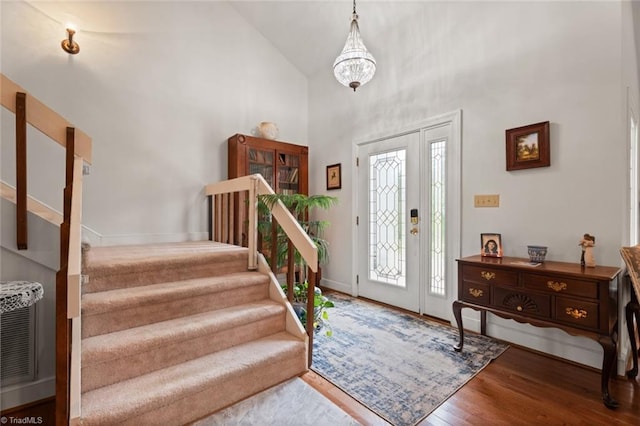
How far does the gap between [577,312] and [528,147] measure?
124 cm

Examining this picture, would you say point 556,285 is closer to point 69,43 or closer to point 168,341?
point 168,341

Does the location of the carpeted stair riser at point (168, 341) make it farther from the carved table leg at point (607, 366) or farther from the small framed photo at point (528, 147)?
the small framed photo at point (528, 147)

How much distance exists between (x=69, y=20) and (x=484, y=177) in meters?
4.12

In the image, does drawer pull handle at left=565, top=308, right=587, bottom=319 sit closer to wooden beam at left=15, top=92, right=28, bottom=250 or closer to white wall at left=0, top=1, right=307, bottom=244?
wooden beam at left=15, top=92, right=28, bottom=250

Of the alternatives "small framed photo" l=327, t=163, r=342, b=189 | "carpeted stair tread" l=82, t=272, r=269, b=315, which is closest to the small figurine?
"carpeted stair tread" l=82, t=272, r=269, b=315

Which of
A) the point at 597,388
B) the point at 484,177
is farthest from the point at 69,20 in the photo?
the point at 597,388

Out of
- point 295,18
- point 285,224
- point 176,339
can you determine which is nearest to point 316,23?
point 295,18

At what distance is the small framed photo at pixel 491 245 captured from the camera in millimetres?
2301

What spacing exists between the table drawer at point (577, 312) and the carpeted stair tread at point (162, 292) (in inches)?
78.7

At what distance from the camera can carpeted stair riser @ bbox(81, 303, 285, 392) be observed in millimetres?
1443

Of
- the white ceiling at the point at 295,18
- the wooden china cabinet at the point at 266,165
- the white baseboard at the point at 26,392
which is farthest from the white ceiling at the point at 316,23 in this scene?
the white baseboard at the point at 26,392

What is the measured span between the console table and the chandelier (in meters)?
1.69

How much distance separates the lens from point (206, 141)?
353cm

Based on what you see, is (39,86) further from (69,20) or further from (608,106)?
(608,106)
